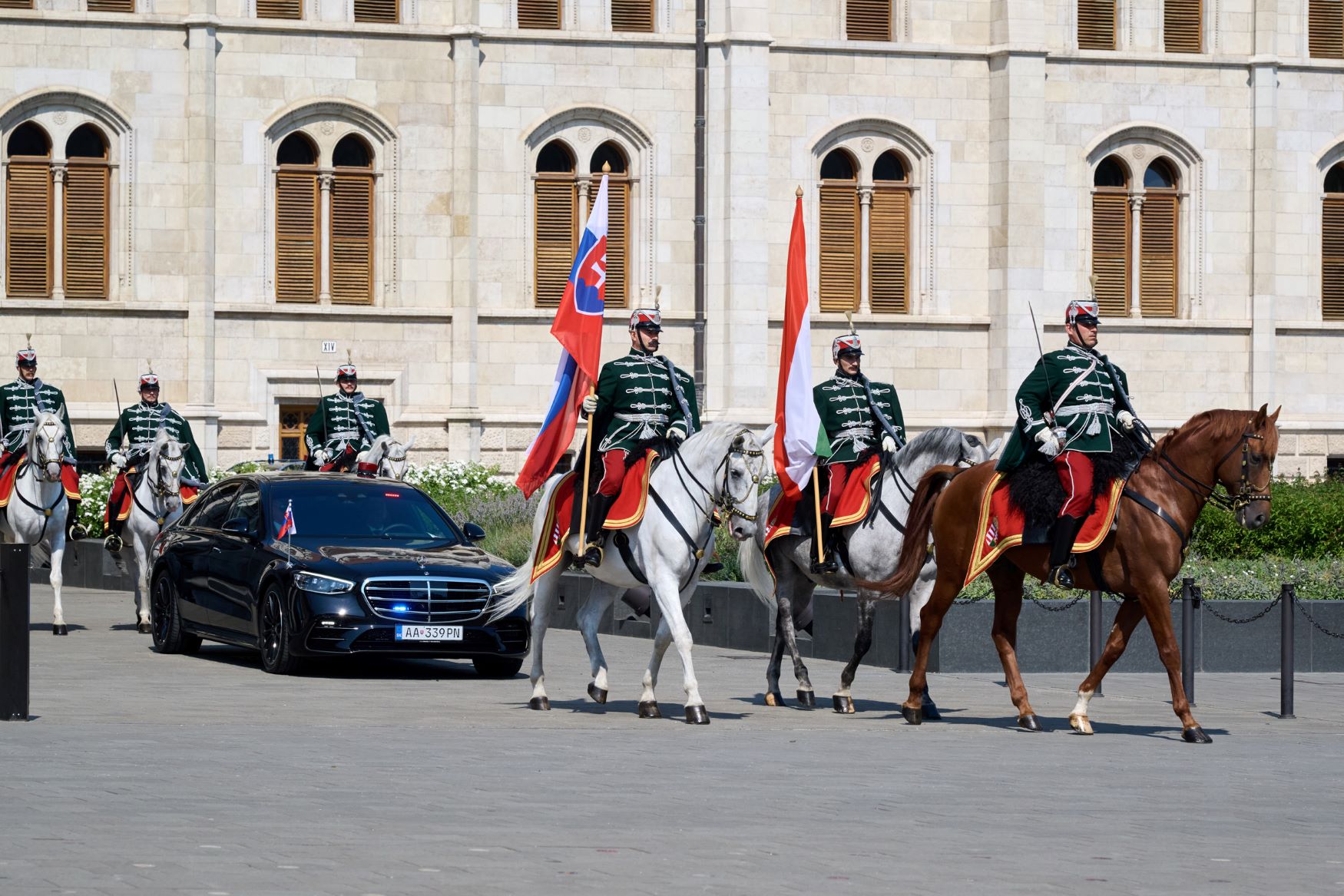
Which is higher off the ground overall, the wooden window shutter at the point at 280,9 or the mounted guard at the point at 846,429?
the wooden window shutter at the point at 280,9

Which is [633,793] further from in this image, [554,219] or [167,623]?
[554,219]

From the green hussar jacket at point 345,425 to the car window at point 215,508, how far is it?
19.9ft

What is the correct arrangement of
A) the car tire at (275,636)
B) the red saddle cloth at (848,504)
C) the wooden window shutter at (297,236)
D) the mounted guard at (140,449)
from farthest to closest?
the wooden window shutter at (297,236), the mounted guard at (140,449), the car tire at (275,636), the red saddle cloth at (848,504)

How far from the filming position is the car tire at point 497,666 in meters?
18.8

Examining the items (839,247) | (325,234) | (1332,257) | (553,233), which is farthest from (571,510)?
(1332,257)

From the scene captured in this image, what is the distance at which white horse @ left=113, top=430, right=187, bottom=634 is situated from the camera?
22.7 m

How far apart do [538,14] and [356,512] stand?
21113 mm

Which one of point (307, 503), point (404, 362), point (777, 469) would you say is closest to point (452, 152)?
point (404, 362)

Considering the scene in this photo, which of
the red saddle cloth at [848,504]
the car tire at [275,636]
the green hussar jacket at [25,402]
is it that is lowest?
the car tire at [275,636]

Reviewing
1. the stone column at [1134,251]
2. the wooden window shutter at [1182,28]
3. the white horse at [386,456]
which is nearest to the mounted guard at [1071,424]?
the white horse at [386,456]

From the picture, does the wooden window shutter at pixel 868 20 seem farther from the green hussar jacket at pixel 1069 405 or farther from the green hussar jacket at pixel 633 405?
the green hussar jacket at pixel 1069 405

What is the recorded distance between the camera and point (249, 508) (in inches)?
773

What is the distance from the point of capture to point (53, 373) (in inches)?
1473

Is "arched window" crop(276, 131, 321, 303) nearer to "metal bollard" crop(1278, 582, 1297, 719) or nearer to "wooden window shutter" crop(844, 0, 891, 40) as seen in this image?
"wooden window shutter" crop(844, 0, 891, 40)
